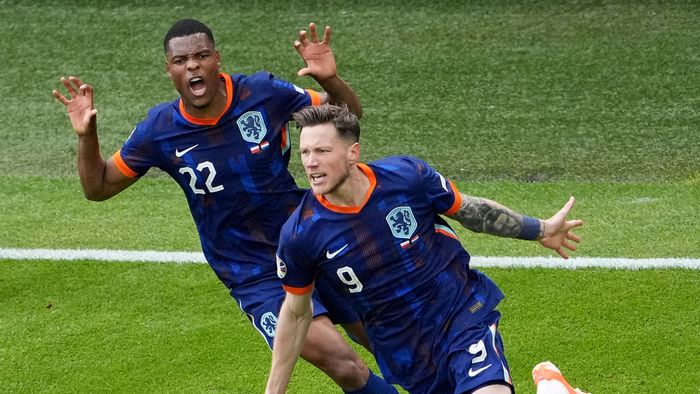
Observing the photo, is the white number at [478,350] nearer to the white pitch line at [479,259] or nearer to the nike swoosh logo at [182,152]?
the nike swoosh logo at [182,152]

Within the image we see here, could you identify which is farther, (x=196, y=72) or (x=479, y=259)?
(x=479, y=259)

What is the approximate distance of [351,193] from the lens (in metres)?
5.78

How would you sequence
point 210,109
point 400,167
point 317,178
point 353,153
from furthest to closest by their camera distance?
point 210,109
point 400,167
point 353,153
point 317,178

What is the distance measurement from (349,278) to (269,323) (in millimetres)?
945

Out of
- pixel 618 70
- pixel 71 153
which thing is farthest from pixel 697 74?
pixel 71 153

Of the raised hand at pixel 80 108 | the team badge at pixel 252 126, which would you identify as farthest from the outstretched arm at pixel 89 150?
the team badge at pixel 252 126

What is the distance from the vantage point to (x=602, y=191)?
1045 centimetres

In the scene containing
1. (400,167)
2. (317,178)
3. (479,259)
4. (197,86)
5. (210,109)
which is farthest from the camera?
(479,259)

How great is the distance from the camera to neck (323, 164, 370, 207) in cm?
577

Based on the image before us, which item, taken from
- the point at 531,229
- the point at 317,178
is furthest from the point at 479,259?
the point at 317,178

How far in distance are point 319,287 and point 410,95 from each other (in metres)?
6.20

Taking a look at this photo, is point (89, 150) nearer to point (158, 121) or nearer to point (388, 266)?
point (158, 121)

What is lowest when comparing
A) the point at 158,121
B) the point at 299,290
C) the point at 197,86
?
the point at 299,290

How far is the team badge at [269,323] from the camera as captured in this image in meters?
6.61
